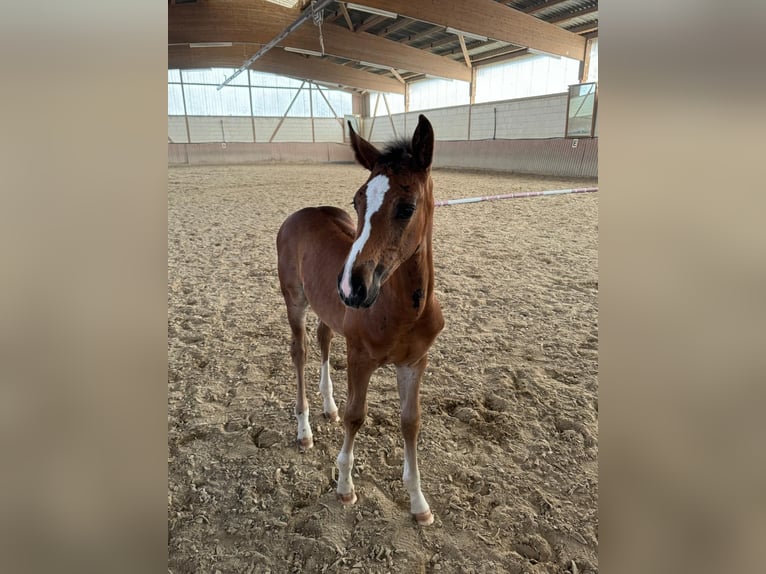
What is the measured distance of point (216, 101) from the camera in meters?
22.0

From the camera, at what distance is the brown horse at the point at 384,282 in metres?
1.29

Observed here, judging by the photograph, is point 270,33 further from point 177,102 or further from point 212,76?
point 177,102

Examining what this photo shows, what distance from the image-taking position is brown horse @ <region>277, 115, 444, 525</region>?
129cm

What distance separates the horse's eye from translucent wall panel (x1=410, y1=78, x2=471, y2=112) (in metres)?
18.6

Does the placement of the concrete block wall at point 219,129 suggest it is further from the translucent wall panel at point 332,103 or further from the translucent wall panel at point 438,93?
the translucent wall panel at point 438,93

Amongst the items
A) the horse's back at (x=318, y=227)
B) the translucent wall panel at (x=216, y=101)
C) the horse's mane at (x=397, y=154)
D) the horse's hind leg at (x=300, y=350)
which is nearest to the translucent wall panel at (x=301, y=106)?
the translucent wall panel at (x=216, y=101)

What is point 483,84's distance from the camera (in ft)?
56.8

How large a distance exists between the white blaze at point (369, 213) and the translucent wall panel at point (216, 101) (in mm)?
23822
